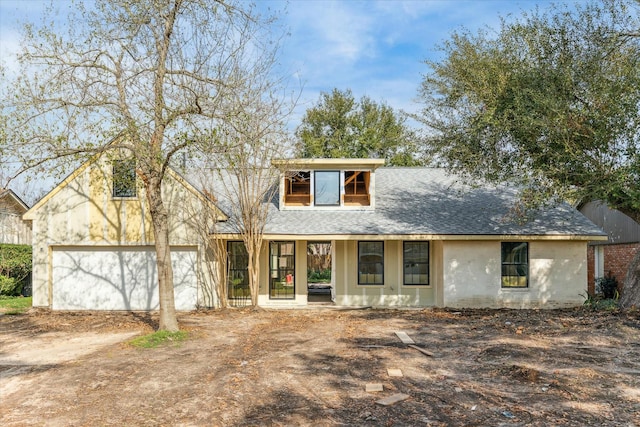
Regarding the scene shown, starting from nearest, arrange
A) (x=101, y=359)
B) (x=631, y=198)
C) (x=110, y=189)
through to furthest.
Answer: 1. (x=101, y=359)
2. (x=631, y=198)
3. (x=110, y=189)

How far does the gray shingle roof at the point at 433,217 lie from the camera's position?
1539cm

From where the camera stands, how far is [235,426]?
5.59 m

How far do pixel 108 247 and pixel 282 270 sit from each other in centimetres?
545

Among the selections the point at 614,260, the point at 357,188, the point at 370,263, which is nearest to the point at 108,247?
the point at 370,263

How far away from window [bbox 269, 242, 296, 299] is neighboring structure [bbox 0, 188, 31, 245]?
13.4m

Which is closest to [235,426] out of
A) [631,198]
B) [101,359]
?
[101,359]

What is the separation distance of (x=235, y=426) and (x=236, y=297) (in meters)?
10.8

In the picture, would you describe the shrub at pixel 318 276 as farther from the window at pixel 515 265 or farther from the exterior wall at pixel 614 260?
the window at pixel 515 265

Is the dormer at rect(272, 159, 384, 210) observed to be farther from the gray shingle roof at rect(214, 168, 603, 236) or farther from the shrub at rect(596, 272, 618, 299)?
the shrub at rect(596, 272, 618, 299)

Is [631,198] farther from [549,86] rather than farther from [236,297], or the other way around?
[236,297]

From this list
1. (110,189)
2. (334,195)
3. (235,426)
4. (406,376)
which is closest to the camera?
(235,426)

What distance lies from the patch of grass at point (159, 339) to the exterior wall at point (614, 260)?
15850 mm

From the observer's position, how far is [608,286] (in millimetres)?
19328

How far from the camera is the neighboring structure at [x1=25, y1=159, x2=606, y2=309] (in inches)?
610
